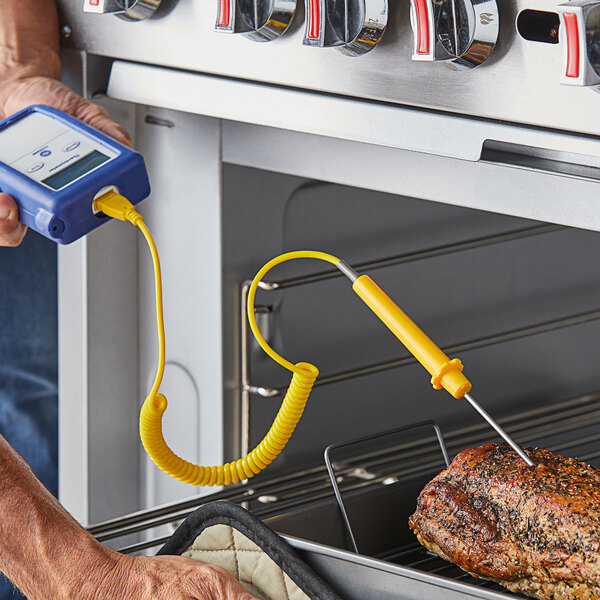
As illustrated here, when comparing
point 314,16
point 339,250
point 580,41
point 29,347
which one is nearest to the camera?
point 580,41

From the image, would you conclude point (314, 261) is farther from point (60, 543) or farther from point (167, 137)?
point (60, 543)

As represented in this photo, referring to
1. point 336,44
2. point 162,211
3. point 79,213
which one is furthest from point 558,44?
point 162,211

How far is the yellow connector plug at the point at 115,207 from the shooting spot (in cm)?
94

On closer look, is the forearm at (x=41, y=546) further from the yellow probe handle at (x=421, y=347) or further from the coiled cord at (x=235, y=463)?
the yellow probe handle at (x=421, y=347)

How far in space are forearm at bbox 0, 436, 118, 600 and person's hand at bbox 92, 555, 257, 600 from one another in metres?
0.01

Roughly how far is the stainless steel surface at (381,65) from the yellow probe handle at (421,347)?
0.45 ft

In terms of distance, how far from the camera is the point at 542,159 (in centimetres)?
79

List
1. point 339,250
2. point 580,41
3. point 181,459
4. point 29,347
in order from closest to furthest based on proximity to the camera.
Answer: point 580,41
point 181,459
point 339,250
point 29,347

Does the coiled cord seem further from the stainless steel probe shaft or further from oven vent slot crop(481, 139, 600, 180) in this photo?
oven vent slot crop(481, 139, 600, 180)

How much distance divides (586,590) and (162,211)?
1.93ft

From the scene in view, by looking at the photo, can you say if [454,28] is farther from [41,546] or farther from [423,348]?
[41,546]

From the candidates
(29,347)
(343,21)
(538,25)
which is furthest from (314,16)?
(29,347)

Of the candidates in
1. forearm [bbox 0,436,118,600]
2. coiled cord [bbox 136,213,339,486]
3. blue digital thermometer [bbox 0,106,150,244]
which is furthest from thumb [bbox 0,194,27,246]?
forearm [bbox 0,436,118,600]

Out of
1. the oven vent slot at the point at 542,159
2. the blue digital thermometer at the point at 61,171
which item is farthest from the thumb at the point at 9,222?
the oven vent slot at the point at 542,159
